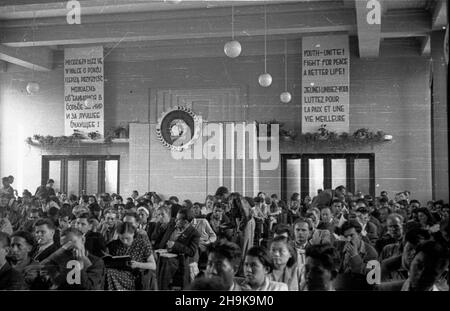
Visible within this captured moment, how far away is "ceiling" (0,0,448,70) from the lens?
5.87 ft

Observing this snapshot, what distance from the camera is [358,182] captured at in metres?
1.75

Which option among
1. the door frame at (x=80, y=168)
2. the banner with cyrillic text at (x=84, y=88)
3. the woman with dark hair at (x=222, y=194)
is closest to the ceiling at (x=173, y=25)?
the banner with cyrillic text at (x=84, y=88)

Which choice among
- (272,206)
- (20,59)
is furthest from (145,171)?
(20,59)

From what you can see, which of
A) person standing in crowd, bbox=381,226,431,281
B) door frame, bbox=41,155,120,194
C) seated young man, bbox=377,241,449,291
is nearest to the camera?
seated young man, bbox=377,241,449,291

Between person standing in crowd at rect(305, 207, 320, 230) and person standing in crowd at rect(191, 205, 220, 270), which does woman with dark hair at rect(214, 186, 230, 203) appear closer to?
person standing in crowd at rect(191, 205, 220, 270)

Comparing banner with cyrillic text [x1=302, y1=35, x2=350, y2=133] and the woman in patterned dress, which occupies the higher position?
banner with cyrillic text [x1=302, y1=35, x2=350, y2=133]

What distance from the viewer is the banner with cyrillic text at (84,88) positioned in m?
1.88

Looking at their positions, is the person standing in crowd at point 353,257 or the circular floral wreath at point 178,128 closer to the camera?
the person standing in crowd at point 353,257

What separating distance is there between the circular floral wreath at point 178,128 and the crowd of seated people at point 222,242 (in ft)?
0.66

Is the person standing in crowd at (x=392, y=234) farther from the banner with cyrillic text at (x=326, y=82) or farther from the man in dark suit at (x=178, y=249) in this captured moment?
the man in dark suit at (x=178, y=249)

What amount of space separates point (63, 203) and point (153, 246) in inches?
14.6

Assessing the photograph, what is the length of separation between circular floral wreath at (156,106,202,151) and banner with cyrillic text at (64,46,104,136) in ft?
0.75

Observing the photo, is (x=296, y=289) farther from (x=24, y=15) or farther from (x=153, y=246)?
(x=24, y=15)

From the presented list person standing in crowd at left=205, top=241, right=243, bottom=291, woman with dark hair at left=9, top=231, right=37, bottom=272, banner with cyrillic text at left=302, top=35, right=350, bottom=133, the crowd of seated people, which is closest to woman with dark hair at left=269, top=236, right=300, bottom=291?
the crowd of seated people
